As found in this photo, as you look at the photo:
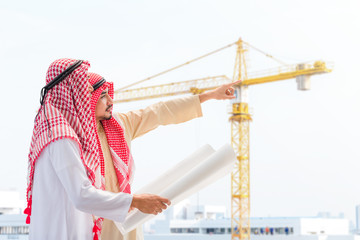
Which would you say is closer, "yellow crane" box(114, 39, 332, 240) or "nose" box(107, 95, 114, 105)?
"nose" box(107, 95, 114, 105)

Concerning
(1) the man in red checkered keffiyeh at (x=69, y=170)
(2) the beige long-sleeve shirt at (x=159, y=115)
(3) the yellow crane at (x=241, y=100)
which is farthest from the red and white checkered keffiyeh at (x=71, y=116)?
(3) the yellow crane at (x=241, y=100)

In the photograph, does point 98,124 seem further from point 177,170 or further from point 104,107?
point 177,170

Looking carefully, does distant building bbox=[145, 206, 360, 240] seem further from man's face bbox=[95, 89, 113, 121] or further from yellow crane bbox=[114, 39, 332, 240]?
man's face bbox=[95, 89, 113, 121]

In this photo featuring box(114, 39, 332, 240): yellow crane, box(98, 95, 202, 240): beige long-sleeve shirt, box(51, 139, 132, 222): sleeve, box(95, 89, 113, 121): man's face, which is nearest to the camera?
box(51, 139, 132, 222): sleeve

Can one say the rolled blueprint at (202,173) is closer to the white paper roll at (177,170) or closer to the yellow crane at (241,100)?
the white paper roll at (177,170)

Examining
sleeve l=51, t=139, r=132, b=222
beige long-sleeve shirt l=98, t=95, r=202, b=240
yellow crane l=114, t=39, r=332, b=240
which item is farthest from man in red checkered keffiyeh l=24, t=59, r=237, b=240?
yellow crane l=114, t=39, r=332, b=240

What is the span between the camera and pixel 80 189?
1.55 m

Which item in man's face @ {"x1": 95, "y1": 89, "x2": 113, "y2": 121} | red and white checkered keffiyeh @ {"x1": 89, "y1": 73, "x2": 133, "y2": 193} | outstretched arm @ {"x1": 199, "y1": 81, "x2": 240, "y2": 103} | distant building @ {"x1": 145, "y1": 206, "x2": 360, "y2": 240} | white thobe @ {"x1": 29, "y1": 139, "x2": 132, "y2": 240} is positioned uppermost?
outstretched arm @ {"x1": 199, "y1": 81, "x2": 240, "y2": 103}

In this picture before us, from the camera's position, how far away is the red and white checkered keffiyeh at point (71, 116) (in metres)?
1.63

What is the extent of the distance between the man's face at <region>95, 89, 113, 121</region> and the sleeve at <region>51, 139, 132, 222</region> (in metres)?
0.21

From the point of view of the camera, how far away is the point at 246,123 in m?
31.2

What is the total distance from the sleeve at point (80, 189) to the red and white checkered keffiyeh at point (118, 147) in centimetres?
20

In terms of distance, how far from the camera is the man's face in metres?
1.79

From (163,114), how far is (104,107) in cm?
28
